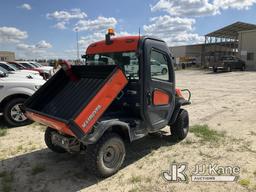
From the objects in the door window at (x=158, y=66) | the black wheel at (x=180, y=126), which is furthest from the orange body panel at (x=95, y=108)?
the black wheel at (x=180, y=126)

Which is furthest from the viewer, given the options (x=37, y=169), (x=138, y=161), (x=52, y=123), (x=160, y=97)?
(x=160, y=97)

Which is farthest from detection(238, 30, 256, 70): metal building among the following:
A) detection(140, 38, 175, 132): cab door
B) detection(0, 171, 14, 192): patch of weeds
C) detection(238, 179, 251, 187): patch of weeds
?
detection(0, 171, 14, 192): patch of weeds

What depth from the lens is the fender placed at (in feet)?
11.1

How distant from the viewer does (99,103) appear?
135 inches

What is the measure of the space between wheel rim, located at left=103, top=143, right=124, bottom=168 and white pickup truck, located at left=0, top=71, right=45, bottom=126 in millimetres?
3845

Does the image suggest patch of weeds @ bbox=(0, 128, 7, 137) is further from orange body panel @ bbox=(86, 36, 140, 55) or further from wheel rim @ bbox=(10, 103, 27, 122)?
orange body panel @ bbox=(86, 36, 140, 55)

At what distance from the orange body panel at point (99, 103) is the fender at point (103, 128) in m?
0.14

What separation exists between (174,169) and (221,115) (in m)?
4.43

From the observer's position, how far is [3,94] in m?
6.55

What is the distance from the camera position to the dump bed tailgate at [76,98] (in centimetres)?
328

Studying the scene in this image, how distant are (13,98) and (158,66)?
14.1ft

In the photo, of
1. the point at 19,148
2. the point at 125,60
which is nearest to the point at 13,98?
the point at 19,148

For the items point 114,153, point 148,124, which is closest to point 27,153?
point 114,153

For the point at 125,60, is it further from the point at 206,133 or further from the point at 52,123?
the point at 206,133
